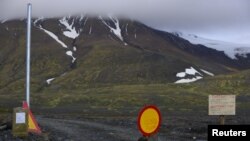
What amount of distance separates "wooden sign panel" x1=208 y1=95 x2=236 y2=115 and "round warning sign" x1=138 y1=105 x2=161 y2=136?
479 centimetres

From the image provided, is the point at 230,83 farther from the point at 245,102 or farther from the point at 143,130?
the point at 143,130

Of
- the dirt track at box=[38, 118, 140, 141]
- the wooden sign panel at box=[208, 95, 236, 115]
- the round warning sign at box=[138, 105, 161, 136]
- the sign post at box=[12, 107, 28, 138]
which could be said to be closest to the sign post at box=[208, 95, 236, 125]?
the wooden sign panel at box=[208, 95, 236, 115]

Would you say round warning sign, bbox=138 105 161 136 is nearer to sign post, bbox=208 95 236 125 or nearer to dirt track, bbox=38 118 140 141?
sign post, bbox=208 95 236 125

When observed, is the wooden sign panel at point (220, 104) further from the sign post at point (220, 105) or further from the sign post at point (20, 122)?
the sign post at point (20, 122)

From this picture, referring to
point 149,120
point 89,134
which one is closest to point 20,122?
point 89,134

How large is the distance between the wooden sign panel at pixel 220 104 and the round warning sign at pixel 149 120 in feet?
15.7

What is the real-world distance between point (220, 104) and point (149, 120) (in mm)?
5105

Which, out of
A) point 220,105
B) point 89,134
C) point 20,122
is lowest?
point 89,134

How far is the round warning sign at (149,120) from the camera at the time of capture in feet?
37.2

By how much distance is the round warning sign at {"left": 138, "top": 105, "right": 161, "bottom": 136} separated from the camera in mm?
11336

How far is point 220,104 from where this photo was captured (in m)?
15.9

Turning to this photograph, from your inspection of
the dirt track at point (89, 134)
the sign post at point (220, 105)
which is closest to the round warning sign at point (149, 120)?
the sign post at point (220, 105)

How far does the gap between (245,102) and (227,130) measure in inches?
3274

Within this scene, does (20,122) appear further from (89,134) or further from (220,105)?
(220,105)
